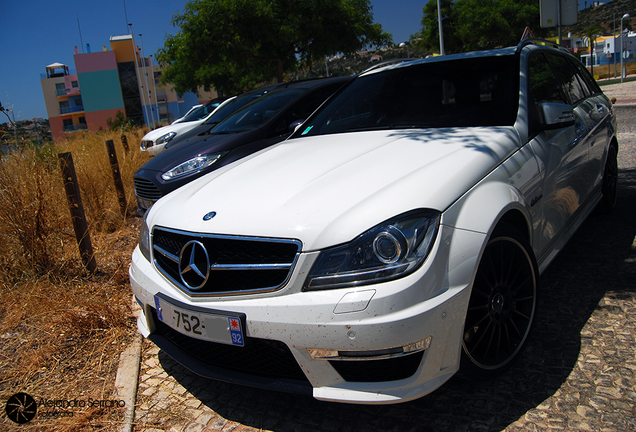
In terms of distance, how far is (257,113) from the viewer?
6.21m

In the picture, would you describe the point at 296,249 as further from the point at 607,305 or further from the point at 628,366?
the point at 607,305

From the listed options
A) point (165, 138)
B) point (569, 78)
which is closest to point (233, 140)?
point (569, 78)

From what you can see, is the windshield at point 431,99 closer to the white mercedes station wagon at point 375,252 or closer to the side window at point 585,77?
the white mercedes station wagon at point 375,252

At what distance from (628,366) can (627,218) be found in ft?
9.02

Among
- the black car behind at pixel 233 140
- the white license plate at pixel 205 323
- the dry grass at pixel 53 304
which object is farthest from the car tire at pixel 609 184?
the dry grass at pixel 53 304

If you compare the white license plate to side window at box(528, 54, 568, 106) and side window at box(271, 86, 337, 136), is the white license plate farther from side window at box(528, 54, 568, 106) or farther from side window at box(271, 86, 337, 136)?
side window at box(271, 86, 337, 136)

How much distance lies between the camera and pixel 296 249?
1948mm

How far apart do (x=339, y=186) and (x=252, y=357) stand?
0.88 metres

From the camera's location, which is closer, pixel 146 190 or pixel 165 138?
pixel 146 190

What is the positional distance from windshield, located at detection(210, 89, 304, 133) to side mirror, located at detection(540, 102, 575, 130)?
3.76 m

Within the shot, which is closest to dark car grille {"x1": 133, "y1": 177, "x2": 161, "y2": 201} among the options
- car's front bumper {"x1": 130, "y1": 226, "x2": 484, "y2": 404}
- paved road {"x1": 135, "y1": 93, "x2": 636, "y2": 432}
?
paved road {"x1": 135, "y1": 93, "x2": 636, "y2": 432}

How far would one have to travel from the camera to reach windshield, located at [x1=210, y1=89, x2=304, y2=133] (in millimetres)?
6055

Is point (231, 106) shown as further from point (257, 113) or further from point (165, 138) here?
point (165, 138)

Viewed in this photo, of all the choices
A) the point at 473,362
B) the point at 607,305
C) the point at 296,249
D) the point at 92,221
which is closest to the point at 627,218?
the point at 607,305
